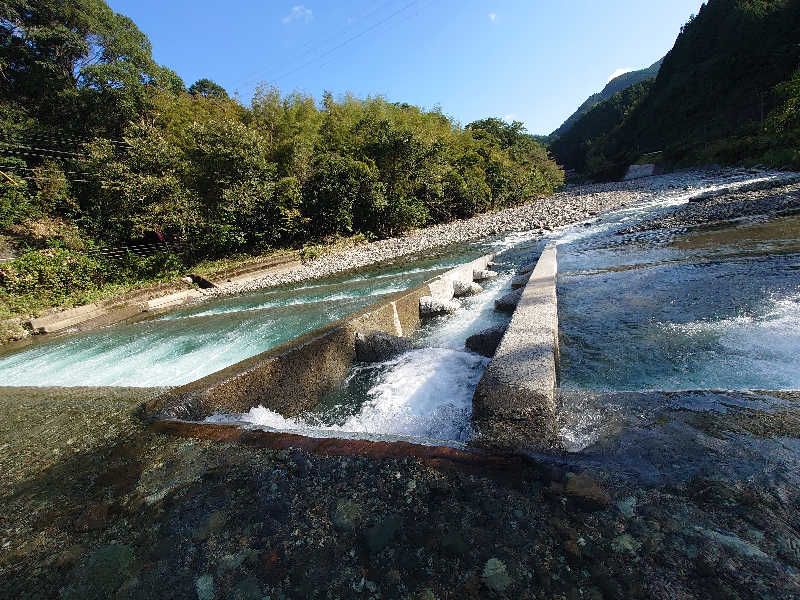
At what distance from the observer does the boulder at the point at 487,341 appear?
3.74 meters

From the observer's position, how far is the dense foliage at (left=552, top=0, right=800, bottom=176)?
36750mm

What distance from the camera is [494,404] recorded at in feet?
6.64

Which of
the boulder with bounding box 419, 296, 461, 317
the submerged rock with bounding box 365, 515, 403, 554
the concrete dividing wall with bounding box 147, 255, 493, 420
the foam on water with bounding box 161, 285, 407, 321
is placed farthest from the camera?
the foam on water with bounding box 161, 285, 407, 321

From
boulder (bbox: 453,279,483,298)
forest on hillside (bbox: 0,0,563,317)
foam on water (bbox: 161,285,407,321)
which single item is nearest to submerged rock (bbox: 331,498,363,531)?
boulder (bbox: 453,279,483,298)

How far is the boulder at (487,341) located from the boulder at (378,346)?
2.53ft

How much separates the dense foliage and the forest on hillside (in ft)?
80.4

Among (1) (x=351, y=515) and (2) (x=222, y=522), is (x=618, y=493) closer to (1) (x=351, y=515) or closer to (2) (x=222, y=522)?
(1) (x=351, y=515)

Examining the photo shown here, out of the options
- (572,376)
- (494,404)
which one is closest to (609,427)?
(494,404)

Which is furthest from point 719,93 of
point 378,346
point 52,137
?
point 52,137

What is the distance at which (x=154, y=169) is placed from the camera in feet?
45.8

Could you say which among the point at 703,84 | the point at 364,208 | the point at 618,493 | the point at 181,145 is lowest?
the point at 618,493

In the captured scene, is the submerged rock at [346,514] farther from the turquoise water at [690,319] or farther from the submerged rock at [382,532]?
the turquoise water at [690,319]

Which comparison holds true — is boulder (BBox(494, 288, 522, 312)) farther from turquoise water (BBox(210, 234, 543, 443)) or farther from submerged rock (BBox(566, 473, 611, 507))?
submerged rock (BBox(566, 473, 611, 507))

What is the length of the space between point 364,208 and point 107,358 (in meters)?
13.7
